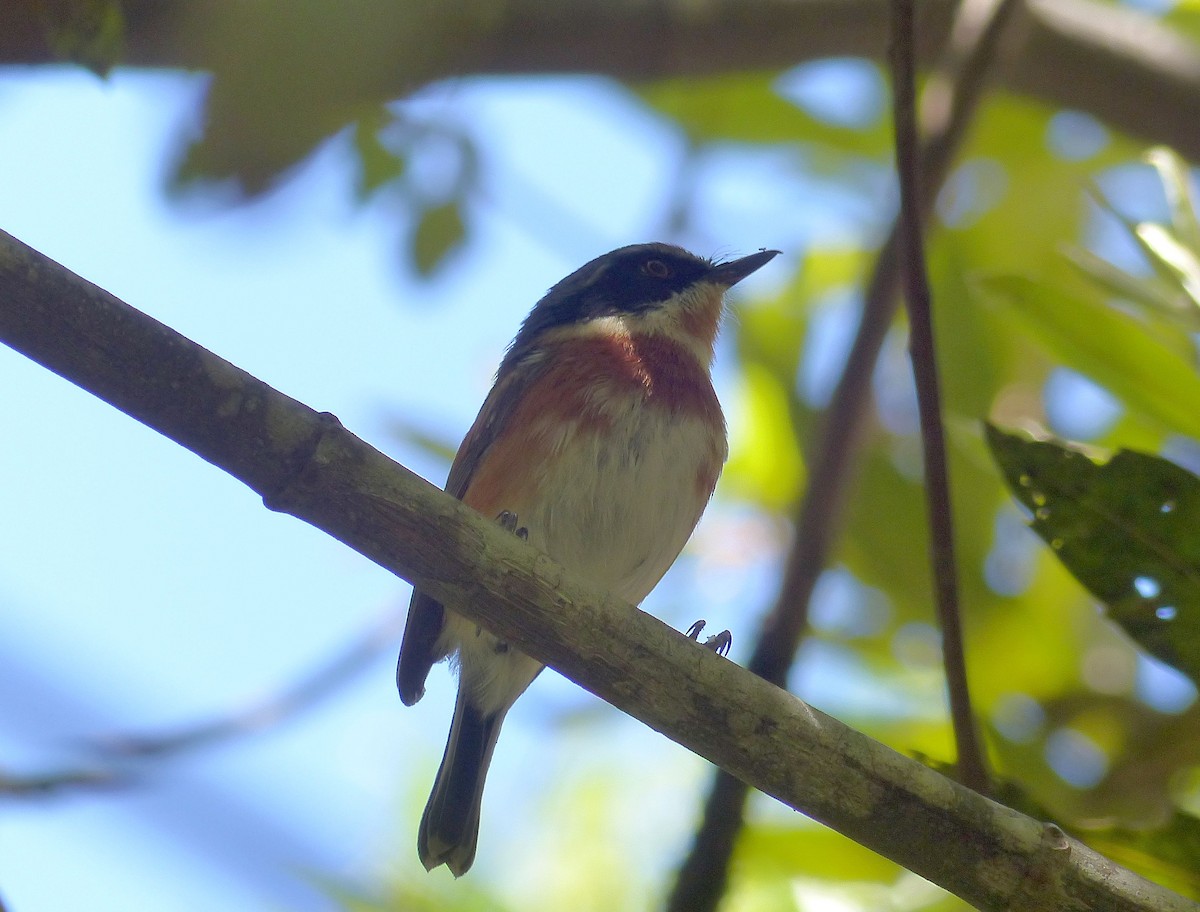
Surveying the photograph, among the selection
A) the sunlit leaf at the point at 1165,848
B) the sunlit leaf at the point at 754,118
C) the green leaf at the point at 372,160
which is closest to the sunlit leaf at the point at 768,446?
the sunlit leaf at the point at 754,118

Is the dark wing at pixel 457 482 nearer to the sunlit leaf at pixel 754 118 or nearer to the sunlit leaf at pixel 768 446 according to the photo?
the sunlit leaf at pixel 768 446

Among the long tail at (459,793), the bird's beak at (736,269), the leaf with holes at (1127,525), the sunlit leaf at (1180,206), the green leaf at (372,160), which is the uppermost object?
the sunlit leaf at (1180,206)

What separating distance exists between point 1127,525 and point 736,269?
3079mm

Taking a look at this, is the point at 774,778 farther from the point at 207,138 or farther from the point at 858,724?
the point at 207,138

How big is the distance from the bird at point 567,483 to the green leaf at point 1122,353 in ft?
5.49

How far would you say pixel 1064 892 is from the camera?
258 centimetres

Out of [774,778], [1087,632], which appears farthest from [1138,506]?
[1087,632]

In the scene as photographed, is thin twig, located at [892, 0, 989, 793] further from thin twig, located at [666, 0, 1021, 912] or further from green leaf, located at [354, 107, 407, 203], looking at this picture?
green leaf, located at [354, 107, 407, 203]

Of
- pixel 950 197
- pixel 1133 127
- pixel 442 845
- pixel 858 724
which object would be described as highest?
pixel 1133 127

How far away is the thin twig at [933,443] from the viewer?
3006 mm

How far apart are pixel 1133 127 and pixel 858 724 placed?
3.06m

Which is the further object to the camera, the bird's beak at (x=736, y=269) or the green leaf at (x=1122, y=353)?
the bird's beak at (x=736, y=269)

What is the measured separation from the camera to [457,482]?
5.20m

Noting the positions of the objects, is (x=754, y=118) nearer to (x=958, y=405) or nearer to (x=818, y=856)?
(x=958, y=405)
